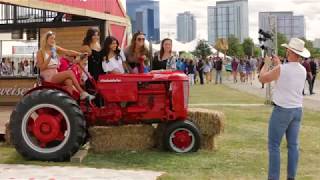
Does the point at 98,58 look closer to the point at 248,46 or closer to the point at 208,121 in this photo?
the point at 208,121

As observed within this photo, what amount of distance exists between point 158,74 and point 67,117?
154 cm

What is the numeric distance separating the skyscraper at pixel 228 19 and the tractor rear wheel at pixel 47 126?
147594mm

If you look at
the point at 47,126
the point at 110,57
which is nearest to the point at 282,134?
the point at 110,57

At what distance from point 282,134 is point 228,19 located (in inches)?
6092

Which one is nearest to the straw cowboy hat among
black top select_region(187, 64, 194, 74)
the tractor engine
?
the tractor engine

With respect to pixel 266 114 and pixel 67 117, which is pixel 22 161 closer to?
pixel 67 117

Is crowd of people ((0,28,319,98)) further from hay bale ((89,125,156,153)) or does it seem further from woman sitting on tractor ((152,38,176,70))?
hay bale ((89,125,156,153))

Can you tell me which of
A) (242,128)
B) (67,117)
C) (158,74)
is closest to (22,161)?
(67,117)

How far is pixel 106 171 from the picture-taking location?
7445mm

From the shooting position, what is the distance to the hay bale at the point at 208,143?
934 centimetres

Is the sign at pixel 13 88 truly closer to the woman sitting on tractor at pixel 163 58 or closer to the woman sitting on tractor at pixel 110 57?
the woman sitting on tractor at pixel 163 58

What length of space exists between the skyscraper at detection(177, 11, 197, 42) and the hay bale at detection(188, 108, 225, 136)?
154389 mm

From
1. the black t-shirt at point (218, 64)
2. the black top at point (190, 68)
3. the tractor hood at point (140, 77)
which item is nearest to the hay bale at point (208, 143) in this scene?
the tractor hood at point (140, 77)

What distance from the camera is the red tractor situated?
8352mm
